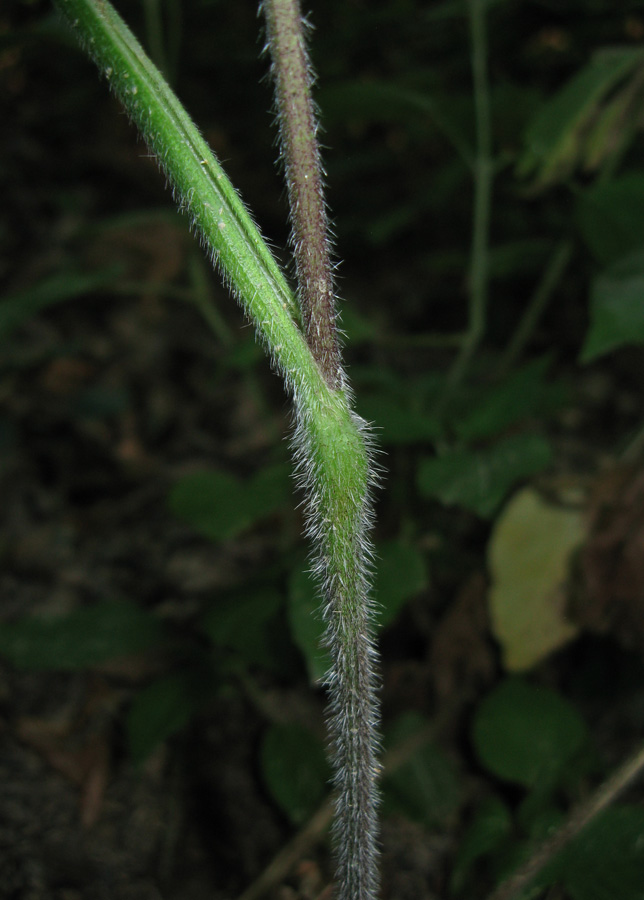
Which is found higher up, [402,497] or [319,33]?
[319,33]

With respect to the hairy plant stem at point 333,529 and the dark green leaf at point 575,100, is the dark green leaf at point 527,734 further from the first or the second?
the dark green leaf at point 575,100

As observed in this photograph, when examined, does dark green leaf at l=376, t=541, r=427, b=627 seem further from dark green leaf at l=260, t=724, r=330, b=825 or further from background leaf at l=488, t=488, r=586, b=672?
dark green leaf at l=260, t=724, r=330, b=825

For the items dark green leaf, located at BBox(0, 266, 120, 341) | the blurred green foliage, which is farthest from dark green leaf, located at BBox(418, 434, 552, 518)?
dark green leaf, located at BBox(0, 266, 120, 341)

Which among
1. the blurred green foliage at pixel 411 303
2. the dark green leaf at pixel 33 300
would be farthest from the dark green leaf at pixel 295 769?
the dark green leaf at pixel 33 300

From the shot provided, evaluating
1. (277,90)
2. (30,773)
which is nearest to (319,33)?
(277,90)

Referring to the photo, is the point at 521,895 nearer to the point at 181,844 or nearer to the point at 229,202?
the point at 181,844
